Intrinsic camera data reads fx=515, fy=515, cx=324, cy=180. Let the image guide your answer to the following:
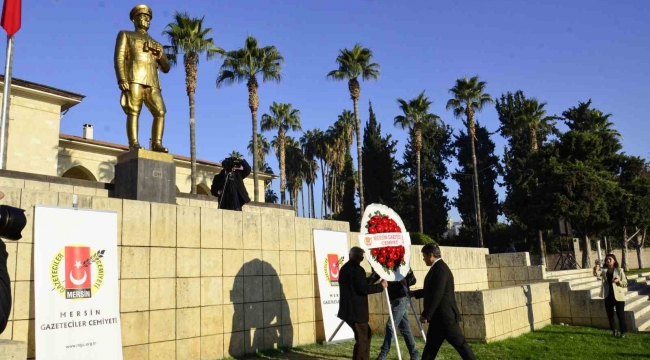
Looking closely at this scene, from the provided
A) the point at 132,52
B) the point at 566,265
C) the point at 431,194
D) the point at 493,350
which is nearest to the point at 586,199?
the point at 566,265

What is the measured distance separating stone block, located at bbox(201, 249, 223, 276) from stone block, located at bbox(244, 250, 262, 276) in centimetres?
56

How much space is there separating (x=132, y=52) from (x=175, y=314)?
518 centimetres

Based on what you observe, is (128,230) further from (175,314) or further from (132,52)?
(132,52)

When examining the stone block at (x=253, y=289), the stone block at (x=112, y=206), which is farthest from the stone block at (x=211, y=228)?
the stone block at (x=112, y=206)

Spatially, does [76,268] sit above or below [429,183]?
below

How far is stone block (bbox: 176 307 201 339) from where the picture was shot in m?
8.19

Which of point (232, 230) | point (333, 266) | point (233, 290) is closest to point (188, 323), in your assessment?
point (233, 290)

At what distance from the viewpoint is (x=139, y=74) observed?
10.1m

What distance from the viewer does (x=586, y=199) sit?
3234 centimetres

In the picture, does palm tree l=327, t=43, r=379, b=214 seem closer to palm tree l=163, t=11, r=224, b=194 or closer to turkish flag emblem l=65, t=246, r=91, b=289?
palm tree l=163, t=11, r=224, b=194

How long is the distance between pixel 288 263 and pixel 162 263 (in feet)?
9.33

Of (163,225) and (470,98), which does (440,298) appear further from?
(470,98)

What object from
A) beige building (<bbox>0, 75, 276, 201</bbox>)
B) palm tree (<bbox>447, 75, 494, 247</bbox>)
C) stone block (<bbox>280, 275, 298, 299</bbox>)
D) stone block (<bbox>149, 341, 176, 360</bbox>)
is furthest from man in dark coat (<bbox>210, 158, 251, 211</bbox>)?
palm tree (<bbox>447, 75, 494, 247</bbox>)

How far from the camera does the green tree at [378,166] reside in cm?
4991
